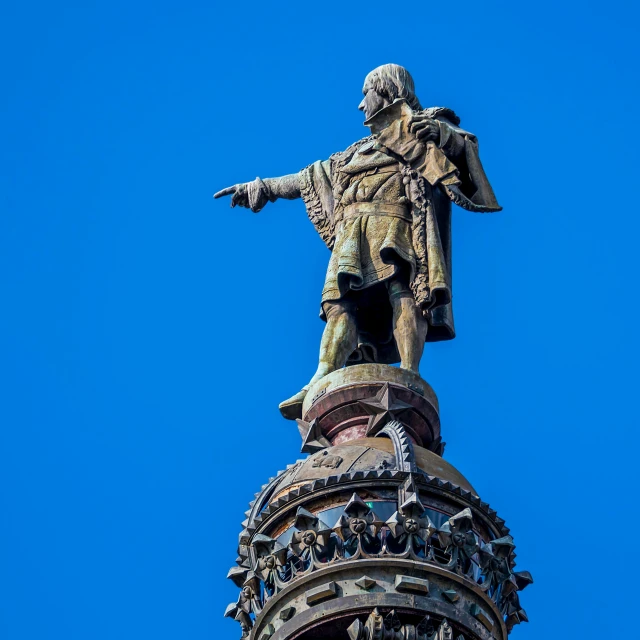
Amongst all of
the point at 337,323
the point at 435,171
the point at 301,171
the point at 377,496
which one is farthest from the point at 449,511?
the point at 301,171

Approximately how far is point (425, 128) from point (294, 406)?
14.2ft

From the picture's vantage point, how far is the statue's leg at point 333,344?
22922 millimetres

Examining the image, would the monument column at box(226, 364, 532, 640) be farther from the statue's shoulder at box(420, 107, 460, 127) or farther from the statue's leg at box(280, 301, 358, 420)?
the statue's shoulder at box(420, 107, 460, 127)

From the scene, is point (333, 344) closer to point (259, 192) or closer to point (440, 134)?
point (440, 134)

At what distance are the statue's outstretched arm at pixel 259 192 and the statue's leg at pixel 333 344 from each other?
117 inches

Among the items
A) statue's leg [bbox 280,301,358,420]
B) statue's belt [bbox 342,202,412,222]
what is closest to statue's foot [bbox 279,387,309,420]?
statue's leg [bbox 280,301,358,420]

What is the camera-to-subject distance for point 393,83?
2519cm

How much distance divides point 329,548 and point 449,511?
1.67 metres

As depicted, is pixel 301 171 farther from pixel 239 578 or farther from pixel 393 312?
pixel 239 578

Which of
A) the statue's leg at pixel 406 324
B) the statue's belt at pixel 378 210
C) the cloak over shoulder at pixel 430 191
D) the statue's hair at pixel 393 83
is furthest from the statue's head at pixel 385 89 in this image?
the statue's leg at pixel 406 324

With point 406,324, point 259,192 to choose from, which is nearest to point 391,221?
point 406,324

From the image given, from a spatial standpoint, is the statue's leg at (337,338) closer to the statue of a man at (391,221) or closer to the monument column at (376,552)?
the statue of a man at (391,221)

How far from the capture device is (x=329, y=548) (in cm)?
1892

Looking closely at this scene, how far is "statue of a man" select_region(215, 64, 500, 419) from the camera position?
922 inches
